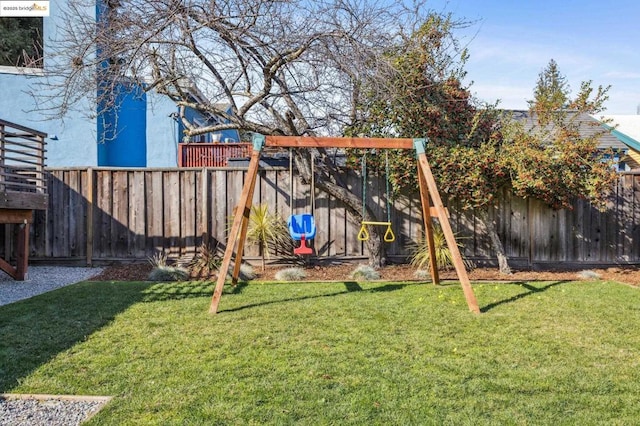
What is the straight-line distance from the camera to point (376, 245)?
8.03 metres


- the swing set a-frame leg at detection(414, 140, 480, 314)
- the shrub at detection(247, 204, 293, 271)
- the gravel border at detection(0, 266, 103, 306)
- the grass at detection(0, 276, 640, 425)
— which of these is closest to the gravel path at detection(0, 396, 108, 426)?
the grass at detection(0, 276, 640, 425)


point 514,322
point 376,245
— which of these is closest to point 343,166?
point 376,245

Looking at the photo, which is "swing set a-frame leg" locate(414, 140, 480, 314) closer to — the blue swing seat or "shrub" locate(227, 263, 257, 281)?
the blue swing seat

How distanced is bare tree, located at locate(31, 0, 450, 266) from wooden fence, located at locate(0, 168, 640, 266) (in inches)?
48.8

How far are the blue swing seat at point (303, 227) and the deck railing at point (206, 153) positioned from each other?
6.12m

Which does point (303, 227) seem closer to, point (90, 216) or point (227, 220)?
point (227, 220)

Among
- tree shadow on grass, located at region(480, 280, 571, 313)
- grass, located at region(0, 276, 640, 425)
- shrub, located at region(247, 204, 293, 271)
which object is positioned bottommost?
grass, located at region(0, 276, 640, 425)

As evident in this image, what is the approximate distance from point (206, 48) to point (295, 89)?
1455mm

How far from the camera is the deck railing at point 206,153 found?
40.8 ft

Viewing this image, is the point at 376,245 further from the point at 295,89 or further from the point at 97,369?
the point at 97,369

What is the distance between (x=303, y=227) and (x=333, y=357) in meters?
3.31

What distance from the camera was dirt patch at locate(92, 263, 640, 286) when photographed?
7.36m

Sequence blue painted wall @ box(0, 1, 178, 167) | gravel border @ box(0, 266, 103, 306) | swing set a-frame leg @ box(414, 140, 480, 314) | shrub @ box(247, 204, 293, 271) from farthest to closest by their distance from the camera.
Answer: blue painted wall @ box(0, 1, 178, 167) → shrub @ box(247, 204, 293, 271) → gravel border @ box(0, 266, 103, 306) → swing set a-frame leg @ box(414, 140, 480, 314)

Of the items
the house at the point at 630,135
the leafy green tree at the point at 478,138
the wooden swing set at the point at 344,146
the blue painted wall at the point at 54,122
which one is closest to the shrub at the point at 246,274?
the wooden swing set at the point at 344,146
